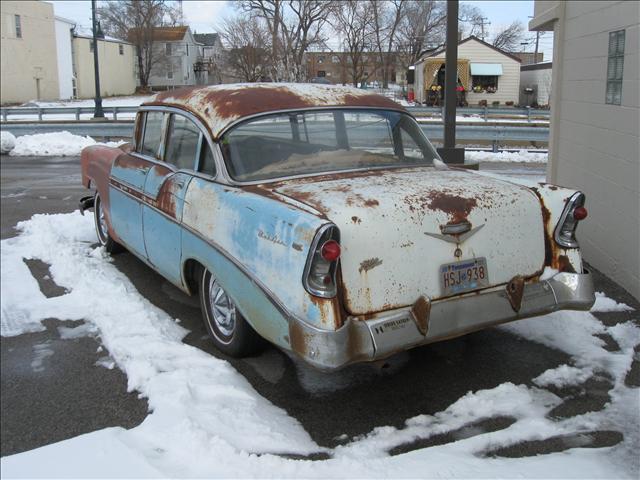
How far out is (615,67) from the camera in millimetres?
5762

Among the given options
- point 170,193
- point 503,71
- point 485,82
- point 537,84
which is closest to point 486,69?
point 503,71

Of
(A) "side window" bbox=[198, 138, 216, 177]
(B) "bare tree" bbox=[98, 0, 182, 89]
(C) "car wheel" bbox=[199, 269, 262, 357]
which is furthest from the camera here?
(B) "bare tree" bbox=[98, 0, 182, 89]

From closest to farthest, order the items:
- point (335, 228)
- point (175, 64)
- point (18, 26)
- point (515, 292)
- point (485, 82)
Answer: point (335, 228) → point (515, 292) → point (18, 26) → point (485, 82) → point (175, 64)

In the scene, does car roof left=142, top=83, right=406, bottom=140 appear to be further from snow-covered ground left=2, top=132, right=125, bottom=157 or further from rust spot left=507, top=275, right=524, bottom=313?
snow-covered ground left=2, top=132, right=125, bottom=157

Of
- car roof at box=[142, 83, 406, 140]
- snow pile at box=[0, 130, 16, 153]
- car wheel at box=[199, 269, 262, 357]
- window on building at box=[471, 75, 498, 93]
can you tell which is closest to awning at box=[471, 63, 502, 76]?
window on building at box=[471, 75, 498, 93]

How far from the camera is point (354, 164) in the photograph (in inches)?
171

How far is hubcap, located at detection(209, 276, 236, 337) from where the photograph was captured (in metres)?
4.11

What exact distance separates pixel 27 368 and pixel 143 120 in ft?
8.06

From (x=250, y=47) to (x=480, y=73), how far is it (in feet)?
55.9

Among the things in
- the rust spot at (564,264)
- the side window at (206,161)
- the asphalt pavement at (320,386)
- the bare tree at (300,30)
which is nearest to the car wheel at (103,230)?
the asphalt pavement at (320,386)

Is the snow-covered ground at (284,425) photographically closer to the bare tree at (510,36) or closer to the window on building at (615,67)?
the window on building at (615,67)

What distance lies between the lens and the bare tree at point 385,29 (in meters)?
52.1

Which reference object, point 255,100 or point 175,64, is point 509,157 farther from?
point 175,64

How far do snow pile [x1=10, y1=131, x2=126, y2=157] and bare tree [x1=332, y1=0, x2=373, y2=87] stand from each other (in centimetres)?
3199
